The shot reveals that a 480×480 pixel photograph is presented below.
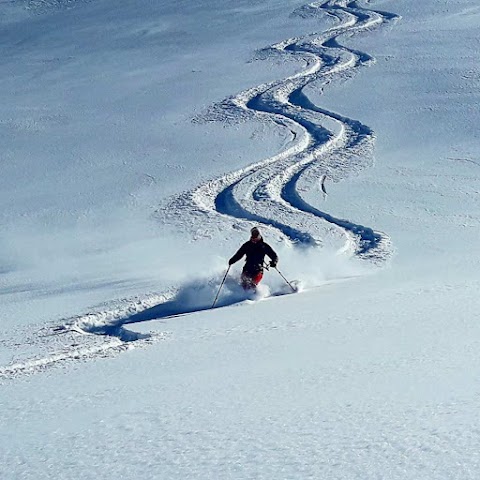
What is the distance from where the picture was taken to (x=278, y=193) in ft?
51.7

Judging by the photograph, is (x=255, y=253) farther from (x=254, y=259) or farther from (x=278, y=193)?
(x=278, y=193)

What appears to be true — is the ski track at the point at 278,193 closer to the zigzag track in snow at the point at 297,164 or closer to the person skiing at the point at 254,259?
the zigzag track in snow at the point at 297,164

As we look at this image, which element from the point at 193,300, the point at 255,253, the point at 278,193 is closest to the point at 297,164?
the point at 278,193

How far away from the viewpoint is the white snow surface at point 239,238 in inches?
213

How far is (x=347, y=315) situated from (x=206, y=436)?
3.49 m

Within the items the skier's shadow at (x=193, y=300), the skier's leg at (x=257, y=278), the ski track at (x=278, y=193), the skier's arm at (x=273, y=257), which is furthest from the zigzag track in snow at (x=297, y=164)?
the skier's shadow at (x=193, y=300)

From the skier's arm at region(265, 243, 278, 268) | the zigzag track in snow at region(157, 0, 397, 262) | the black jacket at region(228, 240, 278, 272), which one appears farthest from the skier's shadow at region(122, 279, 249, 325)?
the zigzag track in snow at region(157, 0, 397, 262)

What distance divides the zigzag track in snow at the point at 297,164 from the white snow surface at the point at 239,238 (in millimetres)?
63

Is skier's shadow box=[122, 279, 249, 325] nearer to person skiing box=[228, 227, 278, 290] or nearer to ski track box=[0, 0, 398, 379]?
ski track box=[0, 0, 398, 379]

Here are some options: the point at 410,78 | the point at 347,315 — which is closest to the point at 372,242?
the point at 347,315

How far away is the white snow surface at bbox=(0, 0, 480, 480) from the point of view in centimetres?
541

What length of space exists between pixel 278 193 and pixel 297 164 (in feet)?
5.54

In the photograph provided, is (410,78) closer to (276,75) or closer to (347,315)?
(276,75)

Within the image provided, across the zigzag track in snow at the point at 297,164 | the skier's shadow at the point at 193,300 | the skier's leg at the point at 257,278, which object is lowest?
the zigzag track in snow at the point at 297,164
